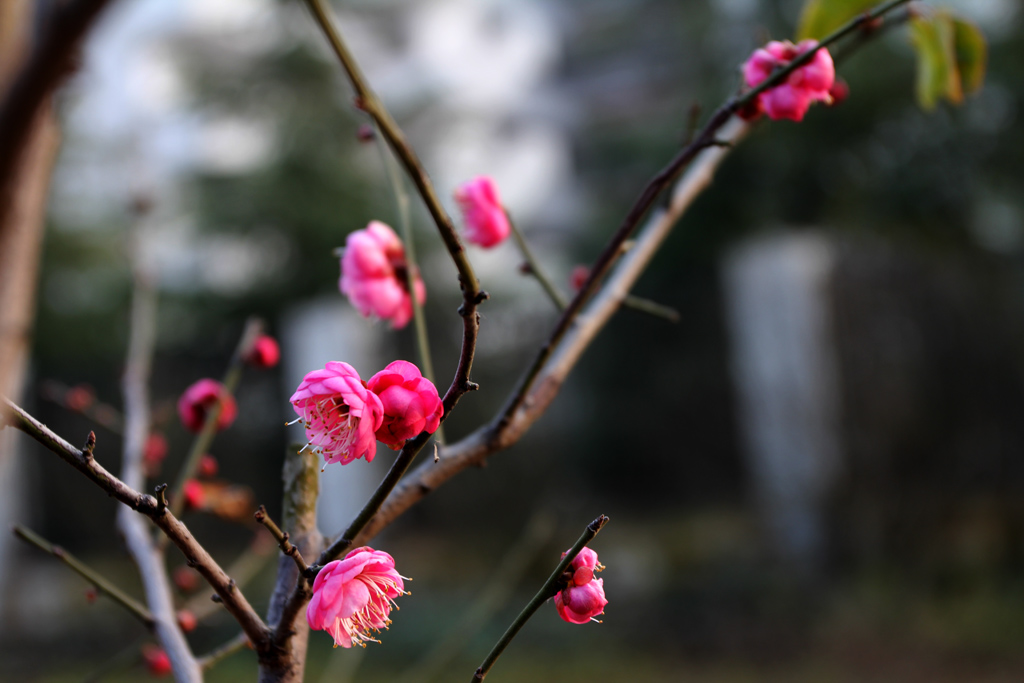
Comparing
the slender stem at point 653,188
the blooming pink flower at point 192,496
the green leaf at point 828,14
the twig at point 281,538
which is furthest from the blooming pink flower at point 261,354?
the green leaf at point 828,14

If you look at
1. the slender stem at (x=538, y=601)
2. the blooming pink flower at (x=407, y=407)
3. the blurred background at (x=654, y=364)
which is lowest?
the blurred background at (x=654, y=364)

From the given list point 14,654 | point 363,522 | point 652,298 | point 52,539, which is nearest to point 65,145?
point 52,539

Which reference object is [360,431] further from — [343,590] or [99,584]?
[99,584]

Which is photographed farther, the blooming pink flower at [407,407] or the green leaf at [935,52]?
the green leaf at [935,52]

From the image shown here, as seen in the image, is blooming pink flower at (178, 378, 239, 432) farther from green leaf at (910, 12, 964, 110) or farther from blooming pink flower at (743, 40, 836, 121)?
green leaf at (910, 12, 964, 110)

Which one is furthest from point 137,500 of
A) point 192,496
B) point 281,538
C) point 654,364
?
point 654,364

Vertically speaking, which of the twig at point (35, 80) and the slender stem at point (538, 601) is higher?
the twig at point (35, 80)

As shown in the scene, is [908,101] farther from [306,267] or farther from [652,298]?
[306,267]

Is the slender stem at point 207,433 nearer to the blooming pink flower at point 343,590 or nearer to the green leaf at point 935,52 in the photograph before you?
the blooming pink flower at point 343,590
